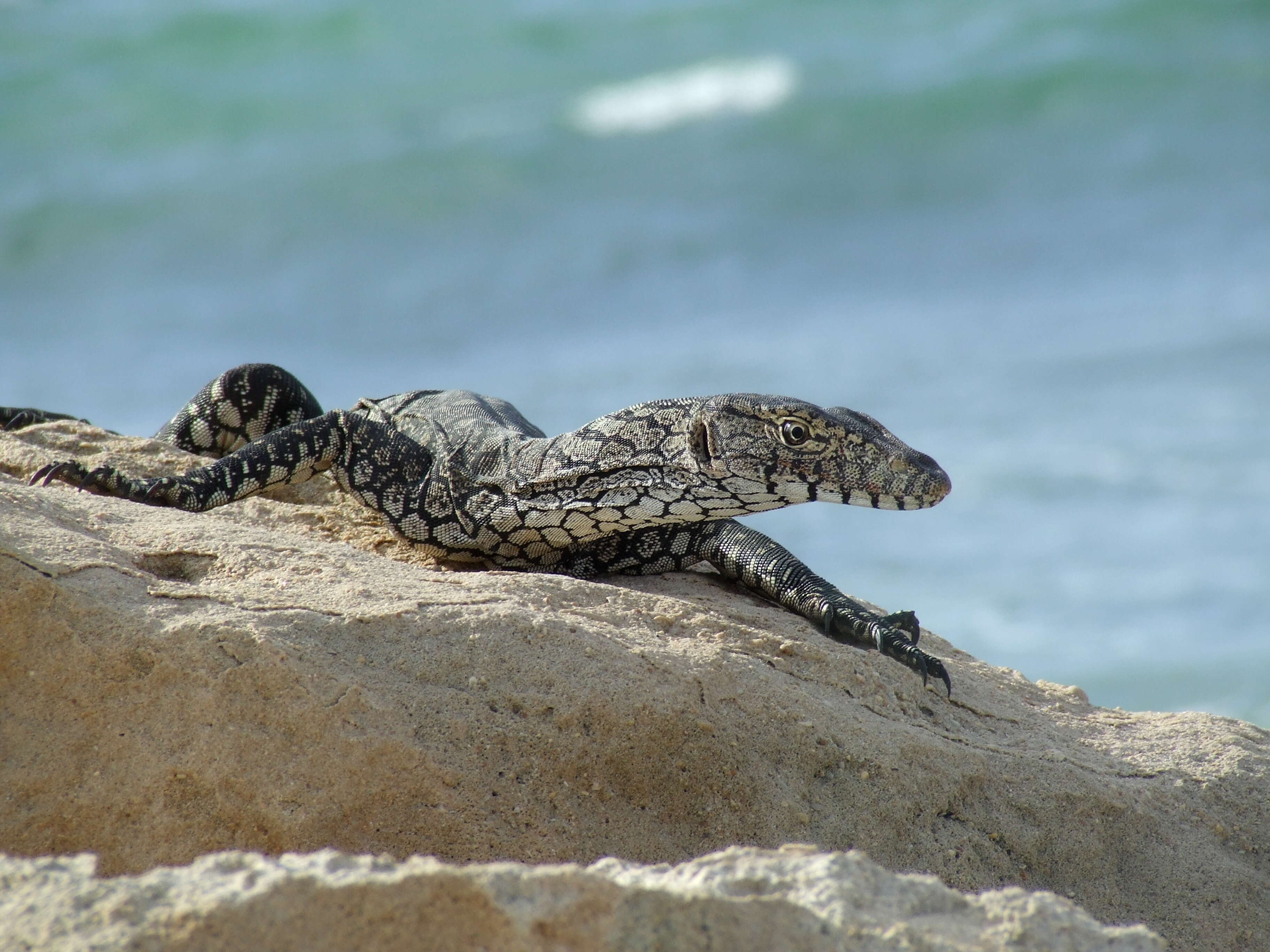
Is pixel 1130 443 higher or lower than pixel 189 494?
higher

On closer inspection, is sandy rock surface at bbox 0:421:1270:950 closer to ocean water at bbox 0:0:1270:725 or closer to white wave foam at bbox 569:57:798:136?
ocean water at bbox 0:0:1270:725

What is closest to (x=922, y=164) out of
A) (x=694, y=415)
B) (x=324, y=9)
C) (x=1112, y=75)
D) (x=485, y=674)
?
(x=1112, y=75)

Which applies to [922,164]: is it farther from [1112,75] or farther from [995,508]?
[995,508]

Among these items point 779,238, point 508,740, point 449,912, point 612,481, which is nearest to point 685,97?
point 779,238

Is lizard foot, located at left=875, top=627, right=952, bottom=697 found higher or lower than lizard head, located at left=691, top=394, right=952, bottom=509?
lower

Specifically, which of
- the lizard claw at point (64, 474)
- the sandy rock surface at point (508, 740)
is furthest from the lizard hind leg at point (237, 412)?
the sandy rock surface at point (508, 740)

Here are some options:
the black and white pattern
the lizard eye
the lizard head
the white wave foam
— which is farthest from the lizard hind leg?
the white wave foam
